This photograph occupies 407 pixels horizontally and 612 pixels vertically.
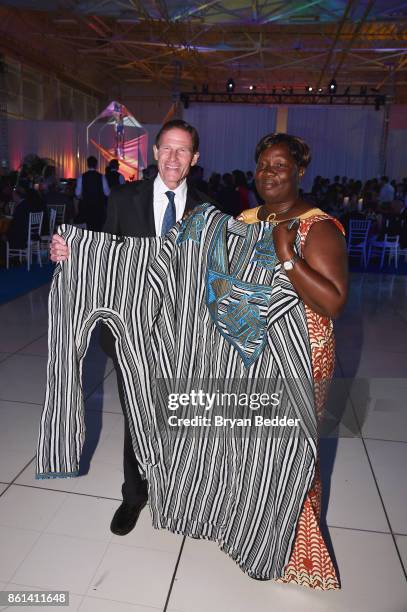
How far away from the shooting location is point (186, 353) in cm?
163

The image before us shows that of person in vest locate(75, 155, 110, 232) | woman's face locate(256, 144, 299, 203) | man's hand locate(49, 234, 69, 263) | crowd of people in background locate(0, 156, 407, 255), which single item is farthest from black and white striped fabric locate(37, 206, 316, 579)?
person in vest locate(75, 155, 110, 232)

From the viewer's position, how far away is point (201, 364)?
1.63 metres

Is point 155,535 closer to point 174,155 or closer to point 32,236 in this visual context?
point 174,155

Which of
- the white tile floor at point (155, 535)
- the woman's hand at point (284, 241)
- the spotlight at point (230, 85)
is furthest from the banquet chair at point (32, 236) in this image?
the spotlight at point (230, 85)

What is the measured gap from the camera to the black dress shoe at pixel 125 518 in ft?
6.54

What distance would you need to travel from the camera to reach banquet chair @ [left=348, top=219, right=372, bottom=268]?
329 inches

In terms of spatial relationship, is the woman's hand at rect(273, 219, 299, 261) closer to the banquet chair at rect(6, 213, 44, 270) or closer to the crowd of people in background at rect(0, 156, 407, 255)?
the crowd of people in background at rect(0, 156, 407, 255)

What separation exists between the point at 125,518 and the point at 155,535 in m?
0.13

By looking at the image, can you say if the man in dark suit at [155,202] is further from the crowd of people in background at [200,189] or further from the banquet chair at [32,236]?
the banquet chair at [32,236]

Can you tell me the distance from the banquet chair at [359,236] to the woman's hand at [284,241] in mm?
7270

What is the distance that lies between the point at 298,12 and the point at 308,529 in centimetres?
1204

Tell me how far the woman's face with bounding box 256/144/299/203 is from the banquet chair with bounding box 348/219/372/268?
708cm

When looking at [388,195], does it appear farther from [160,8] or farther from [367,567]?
[367,567]

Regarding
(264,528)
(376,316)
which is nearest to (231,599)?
(264,528)
